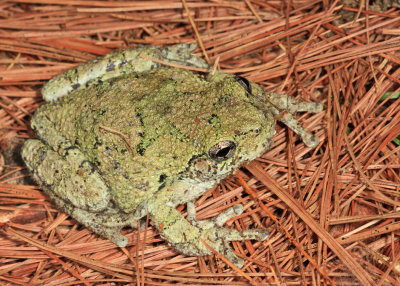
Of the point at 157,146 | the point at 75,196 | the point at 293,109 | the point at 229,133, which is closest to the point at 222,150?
the point at 229,133

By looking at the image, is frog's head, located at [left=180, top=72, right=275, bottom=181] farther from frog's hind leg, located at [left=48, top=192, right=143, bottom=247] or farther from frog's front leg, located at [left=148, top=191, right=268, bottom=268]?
frog's hind leg, located at [left=48, top=192, right=143, bottom=247]

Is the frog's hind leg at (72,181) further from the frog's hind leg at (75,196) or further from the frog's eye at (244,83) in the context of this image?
the frog's eye at (244,83)

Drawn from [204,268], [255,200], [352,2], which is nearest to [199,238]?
[204,268]

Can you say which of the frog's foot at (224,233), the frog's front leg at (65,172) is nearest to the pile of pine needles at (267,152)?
the frog's foot at (224,233)

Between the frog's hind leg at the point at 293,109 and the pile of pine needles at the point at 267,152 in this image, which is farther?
the frog's hind leg at the point at 293,109

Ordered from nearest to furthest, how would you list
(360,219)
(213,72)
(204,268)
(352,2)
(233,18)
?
(360,219) → (204,268) → (213,72) → (352,2) → (233,18)

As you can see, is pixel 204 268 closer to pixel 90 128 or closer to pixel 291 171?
pixel 291 171

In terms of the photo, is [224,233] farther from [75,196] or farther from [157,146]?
[75,196]
